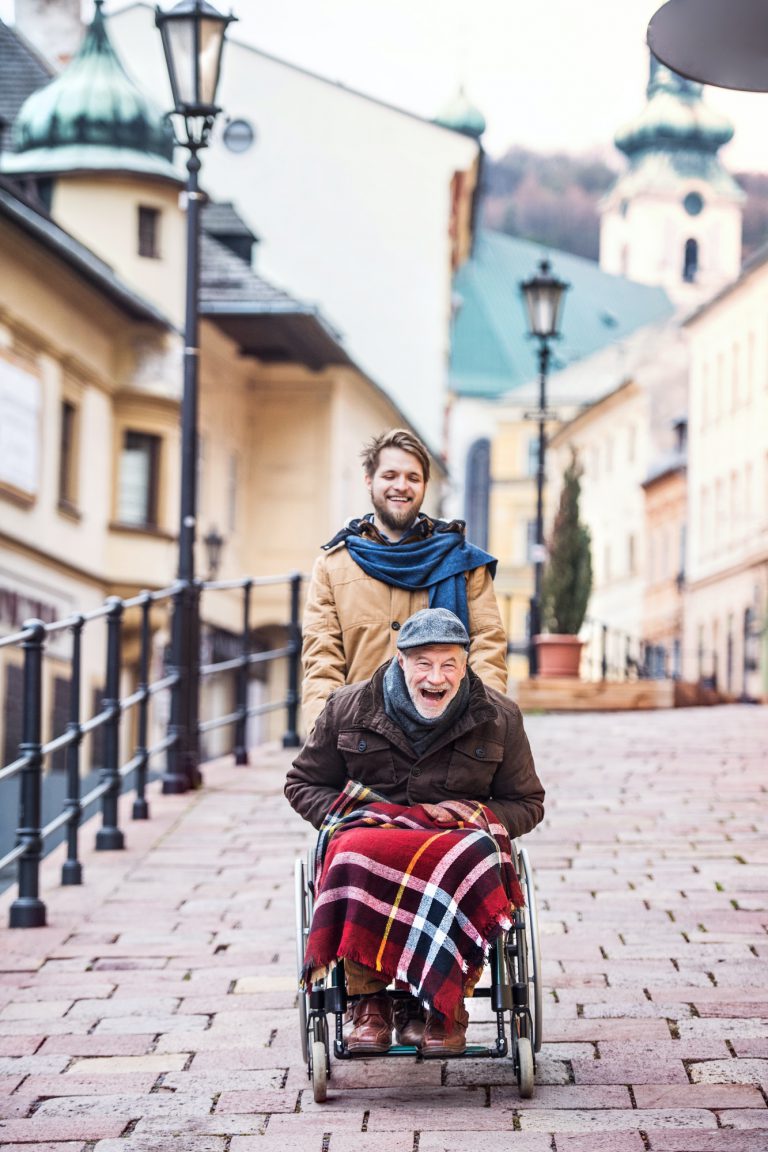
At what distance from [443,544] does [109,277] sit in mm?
21731

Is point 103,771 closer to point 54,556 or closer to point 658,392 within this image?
point 54,556

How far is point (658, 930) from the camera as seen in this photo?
326 inches

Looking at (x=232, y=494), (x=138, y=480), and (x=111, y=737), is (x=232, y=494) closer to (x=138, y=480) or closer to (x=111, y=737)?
(x=138, y=480)

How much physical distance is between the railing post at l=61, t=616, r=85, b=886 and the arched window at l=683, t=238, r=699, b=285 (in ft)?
308

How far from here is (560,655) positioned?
2411 centimetres

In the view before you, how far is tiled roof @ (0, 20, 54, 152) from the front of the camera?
34688 mm

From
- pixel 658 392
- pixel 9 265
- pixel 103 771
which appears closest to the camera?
pixel 103 771

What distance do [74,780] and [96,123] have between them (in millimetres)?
22645

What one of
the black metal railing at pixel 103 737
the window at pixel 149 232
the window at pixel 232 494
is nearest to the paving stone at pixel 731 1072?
the black metal railing at pixel 103 737

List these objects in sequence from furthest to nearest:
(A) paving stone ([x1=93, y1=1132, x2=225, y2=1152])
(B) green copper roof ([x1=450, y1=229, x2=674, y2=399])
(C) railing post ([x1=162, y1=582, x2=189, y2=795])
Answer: (B) green copper roof ([x1=450, y1=229, x2=674, y2=399]), (C) railing post ([x1=162, y1=582, x2=189, y2=795]), (A) paving stone ([x1=93, y1=1132, x2=225, y2=1152])

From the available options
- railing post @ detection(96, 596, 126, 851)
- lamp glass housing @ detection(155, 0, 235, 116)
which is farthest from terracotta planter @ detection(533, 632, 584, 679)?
railing post @ detection(96, 596, 126, 851)

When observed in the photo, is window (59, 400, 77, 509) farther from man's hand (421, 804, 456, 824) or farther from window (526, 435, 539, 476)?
window (526, 435, 539, 476)

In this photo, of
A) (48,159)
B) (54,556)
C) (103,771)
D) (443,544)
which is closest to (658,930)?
(443,544)

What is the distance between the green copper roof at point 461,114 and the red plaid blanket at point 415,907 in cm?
8869
